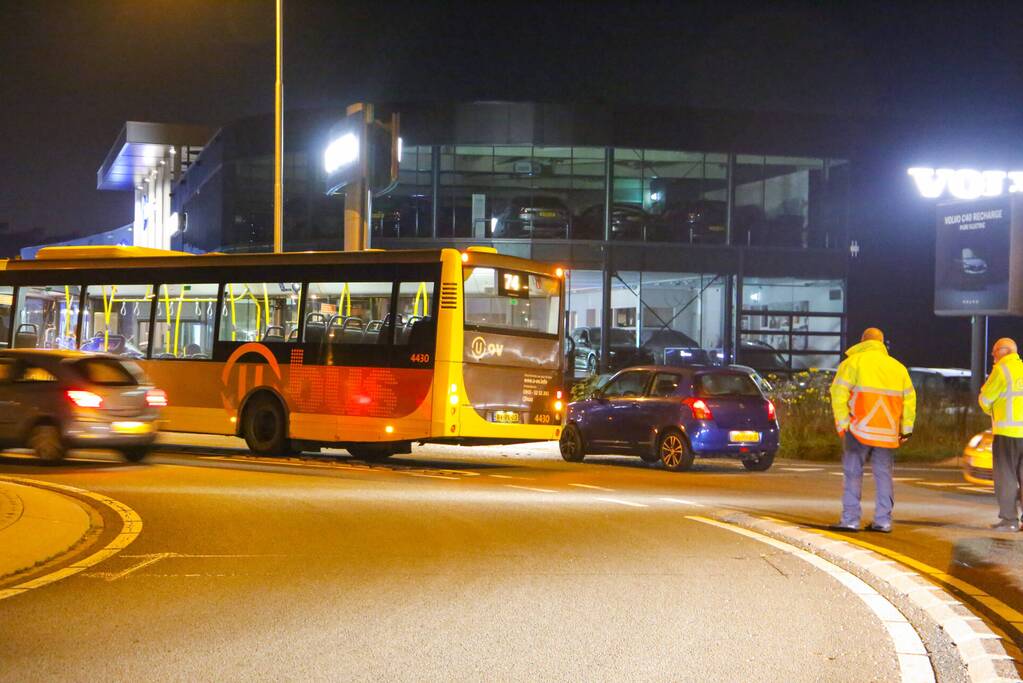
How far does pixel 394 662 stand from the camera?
23.0 ft

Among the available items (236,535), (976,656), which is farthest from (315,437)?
(976,656)

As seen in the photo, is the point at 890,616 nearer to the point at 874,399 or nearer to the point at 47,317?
the point at 874,399

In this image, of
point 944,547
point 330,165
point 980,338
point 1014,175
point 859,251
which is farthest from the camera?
point 859,251

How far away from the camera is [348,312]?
2044 centimetres

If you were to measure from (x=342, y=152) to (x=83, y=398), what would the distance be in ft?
46.6

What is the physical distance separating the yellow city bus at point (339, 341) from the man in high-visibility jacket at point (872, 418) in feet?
25.8

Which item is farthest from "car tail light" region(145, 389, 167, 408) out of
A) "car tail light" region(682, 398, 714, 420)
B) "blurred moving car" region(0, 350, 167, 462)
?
"car tail light" region(682, 398, 714, 420)

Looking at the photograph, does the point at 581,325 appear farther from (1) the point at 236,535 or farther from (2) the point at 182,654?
(2) the point at 182,654

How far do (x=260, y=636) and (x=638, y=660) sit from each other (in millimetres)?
2198

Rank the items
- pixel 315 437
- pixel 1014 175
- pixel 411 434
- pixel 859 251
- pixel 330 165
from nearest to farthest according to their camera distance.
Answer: pixel 411 434 → pixel 315 437 → pixel 330 165 → pixel 1014 175 → pixel 859 251

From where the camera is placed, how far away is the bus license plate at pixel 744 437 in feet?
66.3

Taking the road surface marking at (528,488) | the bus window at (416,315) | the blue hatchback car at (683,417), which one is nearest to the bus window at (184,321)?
the bus window at (416,315)

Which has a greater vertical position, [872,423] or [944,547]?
[872,423]

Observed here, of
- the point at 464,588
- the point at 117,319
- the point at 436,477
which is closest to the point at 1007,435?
the point at 464,588
